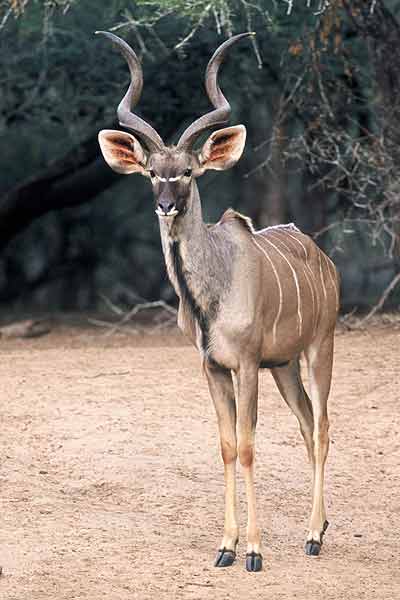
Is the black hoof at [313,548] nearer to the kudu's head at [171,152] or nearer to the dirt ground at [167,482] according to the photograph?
the dirt ground at [167,482]

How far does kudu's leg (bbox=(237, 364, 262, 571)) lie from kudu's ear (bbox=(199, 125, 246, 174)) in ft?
2.27

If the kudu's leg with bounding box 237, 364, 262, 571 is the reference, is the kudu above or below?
above

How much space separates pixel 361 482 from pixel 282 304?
129cm

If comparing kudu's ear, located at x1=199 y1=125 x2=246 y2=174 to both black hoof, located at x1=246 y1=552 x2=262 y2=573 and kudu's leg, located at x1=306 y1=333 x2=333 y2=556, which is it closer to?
kudu's leg, located at x1=306 y1=333 x2=333 y2=556

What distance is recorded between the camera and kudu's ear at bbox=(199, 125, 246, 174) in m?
4.55

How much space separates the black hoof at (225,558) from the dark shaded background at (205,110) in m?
3.47

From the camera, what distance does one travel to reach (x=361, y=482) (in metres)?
5.66

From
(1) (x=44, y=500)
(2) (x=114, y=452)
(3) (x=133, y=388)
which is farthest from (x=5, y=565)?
(3) (x=133, y=388)

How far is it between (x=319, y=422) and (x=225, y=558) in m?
0.67

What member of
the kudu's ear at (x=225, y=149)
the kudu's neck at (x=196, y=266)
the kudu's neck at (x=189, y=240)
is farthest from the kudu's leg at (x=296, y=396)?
the kudu's ear at (x=225, y=149)

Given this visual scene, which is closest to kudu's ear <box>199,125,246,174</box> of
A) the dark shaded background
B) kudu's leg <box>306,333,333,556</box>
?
kudu's leg <box>306,333,333,556</box>

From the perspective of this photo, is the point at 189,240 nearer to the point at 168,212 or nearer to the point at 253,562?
the point at 168,212

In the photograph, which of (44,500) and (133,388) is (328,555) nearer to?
(44,500)

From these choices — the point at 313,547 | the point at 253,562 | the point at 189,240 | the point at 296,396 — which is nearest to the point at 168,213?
the point at 189,240
